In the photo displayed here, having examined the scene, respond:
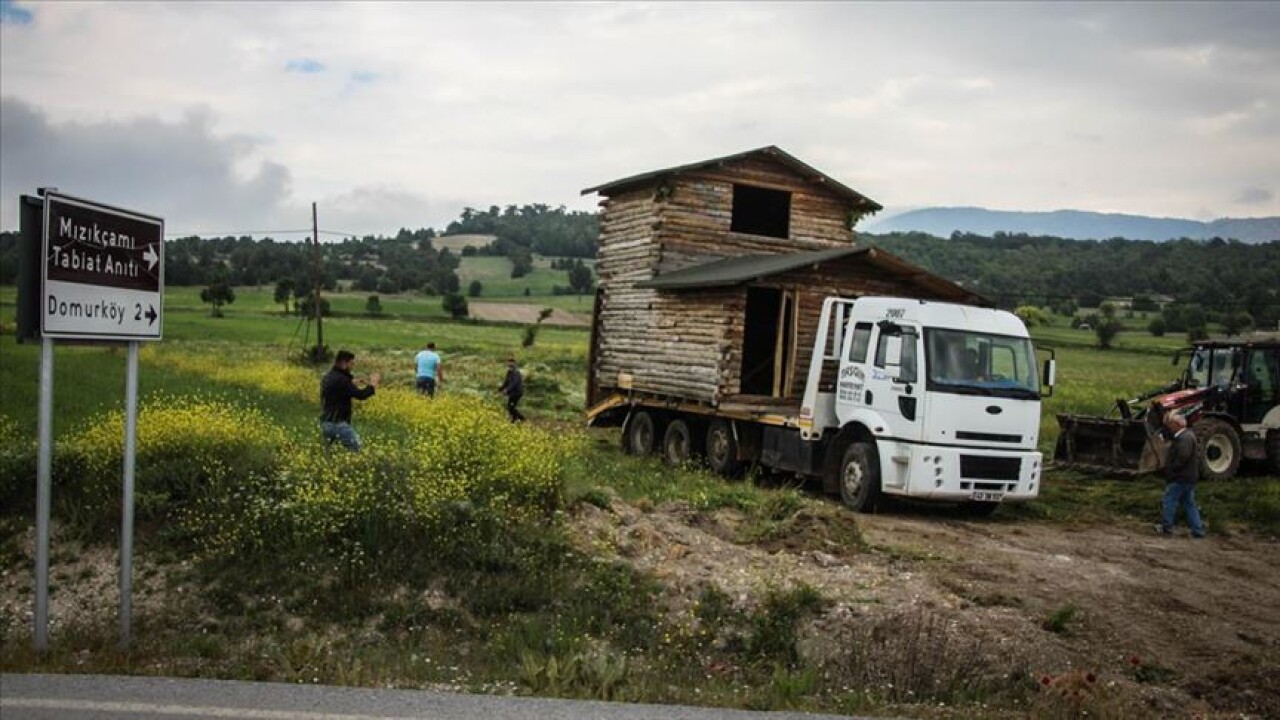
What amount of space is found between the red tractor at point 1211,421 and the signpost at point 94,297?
55.2 ft

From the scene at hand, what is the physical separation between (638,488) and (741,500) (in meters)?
1.98

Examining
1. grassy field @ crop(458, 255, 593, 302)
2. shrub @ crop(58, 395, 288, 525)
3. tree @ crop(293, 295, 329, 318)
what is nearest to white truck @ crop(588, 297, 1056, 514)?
shrub @ crop(58, 395, 288, 525)

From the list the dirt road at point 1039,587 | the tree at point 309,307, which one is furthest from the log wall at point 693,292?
the tree at point 309,307

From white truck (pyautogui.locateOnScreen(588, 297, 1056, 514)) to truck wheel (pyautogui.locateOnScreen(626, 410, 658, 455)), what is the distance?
5297 millimetres

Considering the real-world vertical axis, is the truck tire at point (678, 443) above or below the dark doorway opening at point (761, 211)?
below

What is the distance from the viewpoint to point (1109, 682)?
8.27 meters

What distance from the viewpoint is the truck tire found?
20625 millimetres

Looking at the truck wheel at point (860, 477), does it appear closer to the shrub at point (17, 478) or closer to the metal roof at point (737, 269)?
the metal roof at point (737, 269)

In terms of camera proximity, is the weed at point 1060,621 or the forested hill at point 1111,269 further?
the forested hill at point 1111,269

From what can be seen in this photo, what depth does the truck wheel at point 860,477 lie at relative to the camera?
1591cm

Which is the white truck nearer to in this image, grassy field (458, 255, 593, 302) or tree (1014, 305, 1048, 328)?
tree (1014, 305, 1048, 328)

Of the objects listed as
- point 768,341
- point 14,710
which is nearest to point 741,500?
point 768,341

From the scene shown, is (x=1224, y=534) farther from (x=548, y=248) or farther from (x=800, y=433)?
(x=548, y=248)

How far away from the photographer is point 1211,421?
18781mm
